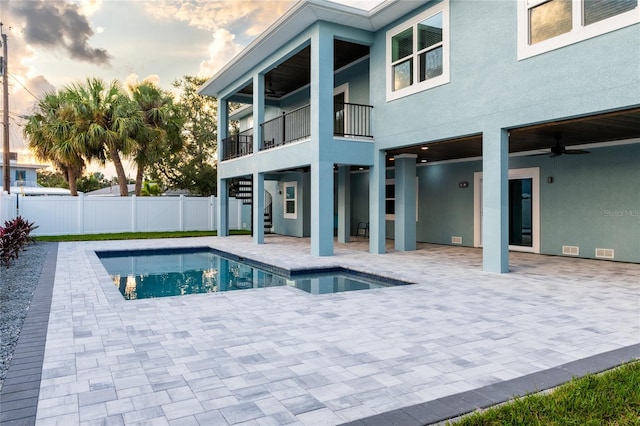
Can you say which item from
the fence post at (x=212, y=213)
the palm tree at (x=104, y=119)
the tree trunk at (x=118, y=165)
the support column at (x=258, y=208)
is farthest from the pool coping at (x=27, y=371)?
the fence post at (x=212, y=213)

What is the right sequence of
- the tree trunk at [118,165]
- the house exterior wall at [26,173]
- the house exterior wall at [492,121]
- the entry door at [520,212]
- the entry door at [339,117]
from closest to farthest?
the house exterior wall at [492,121] → the entry door at [520,212] → the entry door at [339,117] → the tree trunk at [118,165] → the house exterior wall at [26,173]

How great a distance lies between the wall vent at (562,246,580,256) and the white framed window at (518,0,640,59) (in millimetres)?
5741

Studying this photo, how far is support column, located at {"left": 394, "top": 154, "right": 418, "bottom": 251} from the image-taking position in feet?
41.3

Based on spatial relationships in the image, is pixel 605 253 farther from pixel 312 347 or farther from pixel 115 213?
pixel 115 213

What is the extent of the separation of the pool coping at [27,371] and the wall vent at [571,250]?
37.6 feet

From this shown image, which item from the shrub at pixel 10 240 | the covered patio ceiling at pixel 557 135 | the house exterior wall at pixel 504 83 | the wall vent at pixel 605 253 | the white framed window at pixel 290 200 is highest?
the house exterior wall at pixel 504 83

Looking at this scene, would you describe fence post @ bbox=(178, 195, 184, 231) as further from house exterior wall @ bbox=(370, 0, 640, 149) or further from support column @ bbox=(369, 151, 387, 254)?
house exterior wall @ bbox=(370, 0, 640, 149)

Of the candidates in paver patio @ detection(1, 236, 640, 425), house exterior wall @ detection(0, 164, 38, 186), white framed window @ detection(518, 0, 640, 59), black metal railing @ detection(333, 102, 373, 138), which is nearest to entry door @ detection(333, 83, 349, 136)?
black metal railing @ detection(333, 102, 373, 138)

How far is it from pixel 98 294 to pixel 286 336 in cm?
369

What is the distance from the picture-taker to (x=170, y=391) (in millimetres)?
3129

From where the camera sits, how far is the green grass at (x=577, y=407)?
2.63 meters

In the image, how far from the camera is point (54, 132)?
724 inches

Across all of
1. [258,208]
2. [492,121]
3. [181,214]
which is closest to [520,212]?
[492,121]

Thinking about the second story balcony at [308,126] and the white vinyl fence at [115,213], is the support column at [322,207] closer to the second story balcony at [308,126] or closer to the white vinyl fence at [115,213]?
the second story balcony at [308,126]
